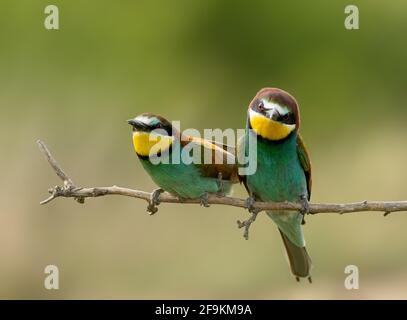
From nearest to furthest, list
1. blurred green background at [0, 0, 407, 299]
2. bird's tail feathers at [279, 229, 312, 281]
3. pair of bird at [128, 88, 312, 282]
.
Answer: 1. pair of bird at [128, 88, 312, 282]
2. bird's tail feathers at [279, 229, 312, 281]
3. blurred green background at [0, 0, 407, 299]

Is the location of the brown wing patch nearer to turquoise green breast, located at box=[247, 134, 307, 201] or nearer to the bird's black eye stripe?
turquoise green breast, located at box=[247, 134, 307, 201]

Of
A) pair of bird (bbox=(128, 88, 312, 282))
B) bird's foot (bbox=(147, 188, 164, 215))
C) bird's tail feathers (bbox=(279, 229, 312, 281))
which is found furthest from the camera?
bird's tail feathers (bbox=(279, 229, 312, 281))

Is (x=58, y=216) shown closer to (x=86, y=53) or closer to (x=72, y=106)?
(x=72, y=106)

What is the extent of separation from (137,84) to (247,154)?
4.91m

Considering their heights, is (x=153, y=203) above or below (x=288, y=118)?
below

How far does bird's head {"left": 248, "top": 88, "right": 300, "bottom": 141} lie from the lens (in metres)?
3.33

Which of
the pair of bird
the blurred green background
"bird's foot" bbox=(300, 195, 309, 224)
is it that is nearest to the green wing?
the pair of bird

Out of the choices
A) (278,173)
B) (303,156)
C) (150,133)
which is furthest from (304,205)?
(150,133)

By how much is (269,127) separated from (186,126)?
3.73 metres

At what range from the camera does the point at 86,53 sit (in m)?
8.80

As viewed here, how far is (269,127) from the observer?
11.3 feet

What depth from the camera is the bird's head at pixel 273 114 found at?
333cm

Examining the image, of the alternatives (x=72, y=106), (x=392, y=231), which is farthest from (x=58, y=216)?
(x=392, y=231)

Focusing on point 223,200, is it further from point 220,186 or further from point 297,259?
point 297,259
